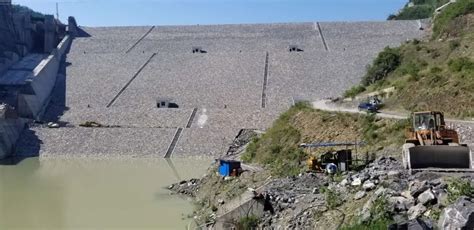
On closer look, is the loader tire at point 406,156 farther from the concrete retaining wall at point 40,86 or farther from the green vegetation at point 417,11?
the green vegetation at point 417,11

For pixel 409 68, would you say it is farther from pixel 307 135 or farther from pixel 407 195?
pixel 407 195

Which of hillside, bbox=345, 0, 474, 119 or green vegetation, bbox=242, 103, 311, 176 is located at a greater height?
hillside, bbox=345, 0, 474, 119

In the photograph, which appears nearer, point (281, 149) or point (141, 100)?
point (281, 149)

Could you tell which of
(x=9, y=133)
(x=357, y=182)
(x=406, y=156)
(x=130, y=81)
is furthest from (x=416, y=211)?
(x=130, y=81)

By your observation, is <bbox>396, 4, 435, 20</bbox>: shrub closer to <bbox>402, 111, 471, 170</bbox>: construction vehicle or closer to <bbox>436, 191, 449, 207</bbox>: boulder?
<bbox>402, 111, 471, 170</bbox>: construction vehicle

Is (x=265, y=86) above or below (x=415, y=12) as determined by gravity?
below

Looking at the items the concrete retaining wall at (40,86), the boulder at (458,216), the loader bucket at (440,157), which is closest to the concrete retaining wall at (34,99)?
the concrete retaining wall at (40,86)

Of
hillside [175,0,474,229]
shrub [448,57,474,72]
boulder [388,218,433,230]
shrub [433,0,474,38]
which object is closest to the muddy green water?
hillside [175,0,474,229]
